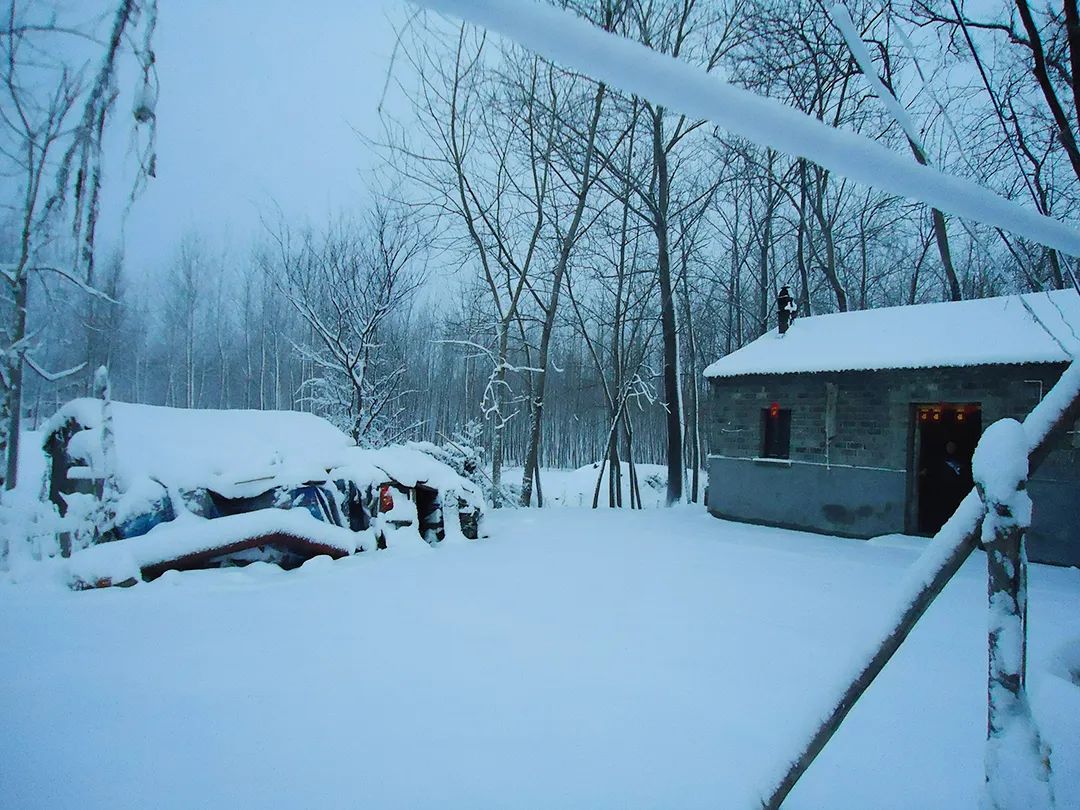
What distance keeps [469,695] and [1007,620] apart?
2429 mm

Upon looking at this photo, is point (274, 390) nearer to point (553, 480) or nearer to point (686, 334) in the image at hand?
point (553, 480)

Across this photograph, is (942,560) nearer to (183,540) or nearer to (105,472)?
(183,540)

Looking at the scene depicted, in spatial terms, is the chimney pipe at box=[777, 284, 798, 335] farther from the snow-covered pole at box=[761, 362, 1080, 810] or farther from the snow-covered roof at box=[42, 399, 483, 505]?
the snow-covered pole at box=[761, 362, 1080, 810]

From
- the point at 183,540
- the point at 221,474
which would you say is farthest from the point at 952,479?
the point at 183,540

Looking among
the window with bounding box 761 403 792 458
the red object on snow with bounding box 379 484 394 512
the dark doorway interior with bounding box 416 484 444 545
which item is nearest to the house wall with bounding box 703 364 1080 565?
the window with bounding box 761 403 792 458

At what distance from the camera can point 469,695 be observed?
280 cm

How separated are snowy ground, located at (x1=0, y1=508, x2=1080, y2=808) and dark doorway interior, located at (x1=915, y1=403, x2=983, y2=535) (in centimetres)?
558

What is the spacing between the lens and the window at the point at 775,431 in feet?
33.8

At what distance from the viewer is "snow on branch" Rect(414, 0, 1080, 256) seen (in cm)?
79

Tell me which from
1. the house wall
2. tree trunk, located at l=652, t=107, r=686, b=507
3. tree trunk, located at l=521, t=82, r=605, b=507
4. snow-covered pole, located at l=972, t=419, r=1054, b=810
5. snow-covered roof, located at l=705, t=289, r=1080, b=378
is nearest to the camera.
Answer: snow-covered pole, located at l=972, t=419, r=1054, b=810

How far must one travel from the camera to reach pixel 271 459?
17.3ft

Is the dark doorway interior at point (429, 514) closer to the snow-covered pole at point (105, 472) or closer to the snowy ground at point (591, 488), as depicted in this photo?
the snow-covered pole at point (105, 472)

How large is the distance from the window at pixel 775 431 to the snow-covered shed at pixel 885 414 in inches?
0.9

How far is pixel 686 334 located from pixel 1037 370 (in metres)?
12.0
